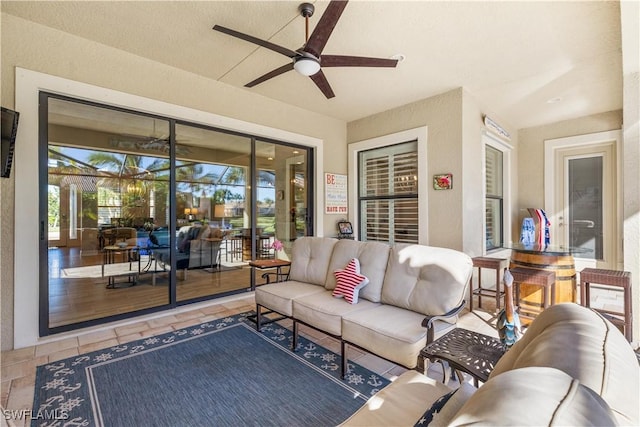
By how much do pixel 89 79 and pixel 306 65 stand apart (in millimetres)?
2387

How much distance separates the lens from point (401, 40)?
2.92m

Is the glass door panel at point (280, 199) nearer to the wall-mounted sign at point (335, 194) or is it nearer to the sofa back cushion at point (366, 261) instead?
the wall-mounted sign at point (335, 194)

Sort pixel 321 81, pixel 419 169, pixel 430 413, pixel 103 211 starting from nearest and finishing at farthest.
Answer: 1. pixel 430 413
2. pixel 321 81
3. pixel 103 211
4. pixel 419 169

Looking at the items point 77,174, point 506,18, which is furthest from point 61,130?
A: point 506,18

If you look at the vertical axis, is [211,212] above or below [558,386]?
above

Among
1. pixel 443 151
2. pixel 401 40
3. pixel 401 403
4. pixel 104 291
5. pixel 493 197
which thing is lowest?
pixel 104 291

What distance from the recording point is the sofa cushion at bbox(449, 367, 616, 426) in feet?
1.71

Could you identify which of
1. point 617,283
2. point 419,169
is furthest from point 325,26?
point 617,283

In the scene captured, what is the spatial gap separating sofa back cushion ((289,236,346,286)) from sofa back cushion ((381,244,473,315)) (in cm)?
76

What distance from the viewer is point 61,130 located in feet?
10.00

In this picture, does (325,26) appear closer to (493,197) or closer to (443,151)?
(443,151)

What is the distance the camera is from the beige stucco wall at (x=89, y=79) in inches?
104

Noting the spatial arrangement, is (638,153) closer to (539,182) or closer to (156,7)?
(539,182)

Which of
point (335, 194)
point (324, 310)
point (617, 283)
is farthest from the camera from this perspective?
point (335, 194)
